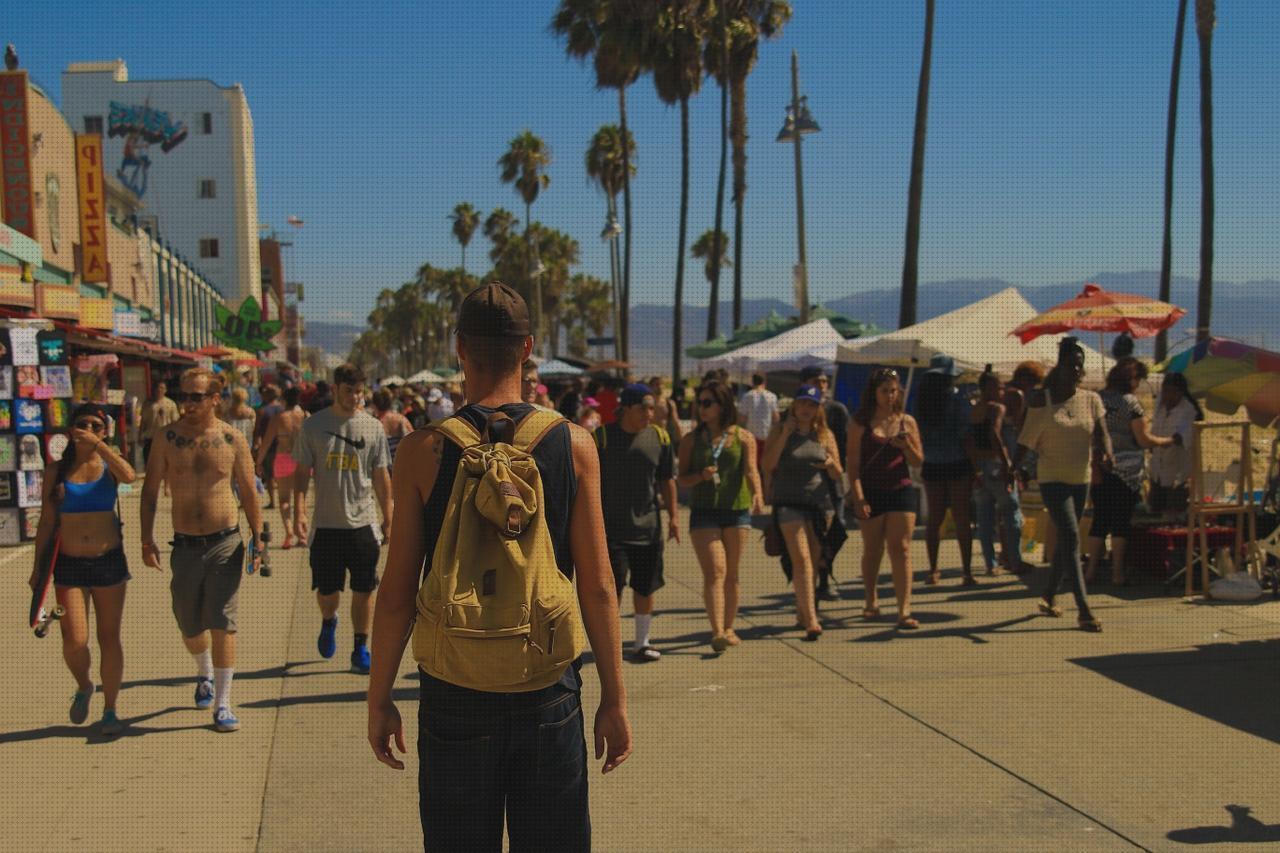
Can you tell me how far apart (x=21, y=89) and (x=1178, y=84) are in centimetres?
2435

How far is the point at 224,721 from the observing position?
19.0 ft

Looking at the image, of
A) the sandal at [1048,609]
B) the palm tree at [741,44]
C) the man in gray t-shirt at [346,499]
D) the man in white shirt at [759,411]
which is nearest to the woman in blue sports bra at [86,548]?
the man in gray t-shirt at [346,499]

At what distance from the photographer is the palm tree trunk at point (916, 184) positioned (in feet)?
69.8

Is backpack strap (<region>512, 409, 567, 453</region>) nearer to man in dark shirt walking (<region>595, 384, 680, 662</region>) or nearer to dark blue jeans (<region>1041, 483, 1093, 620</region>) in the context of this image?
man in dark shirt walking (<region>595, 384, 680, 662</region>)

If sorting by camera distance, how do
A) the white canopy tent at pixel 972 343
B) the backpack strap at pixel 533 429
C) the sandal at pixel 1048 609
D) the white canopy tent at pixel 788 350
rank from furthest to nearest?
the white canopy tent at pixel 788 350 → the white canopy tent at pixel 972 343 → the sandal at pixel 1048 609 → the backpack strap at pixel 533 429

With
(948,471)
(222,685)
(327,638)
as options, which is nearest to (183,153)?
(948,471)

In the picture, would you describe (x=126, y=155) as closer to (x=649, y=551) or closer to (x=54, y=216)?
(x=54, y=216)

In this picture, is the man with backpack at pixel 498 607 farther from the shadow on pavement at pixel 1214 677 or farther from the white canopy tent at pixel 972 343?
the white canopy tent at pixel 972 343

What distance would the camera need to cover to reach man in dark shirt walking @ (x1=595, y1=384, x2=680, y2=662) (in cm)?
698

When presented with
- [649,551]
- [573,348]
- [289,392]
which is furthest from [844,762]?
[573,348]

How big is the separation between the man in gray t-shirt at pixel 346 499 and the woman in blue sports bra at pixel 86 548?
1.26 metres

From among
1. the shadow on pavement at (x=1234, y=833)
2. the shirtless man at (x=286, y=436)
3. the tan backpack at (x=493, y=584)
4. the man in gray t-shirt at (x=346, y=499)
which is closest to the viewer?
the tan backpack at (x=493, y=584)

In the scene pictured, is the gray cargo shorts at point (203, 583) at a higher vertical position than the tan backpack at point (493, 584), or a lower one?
lower

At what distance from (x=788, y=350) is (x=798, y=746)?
14.0 meters
